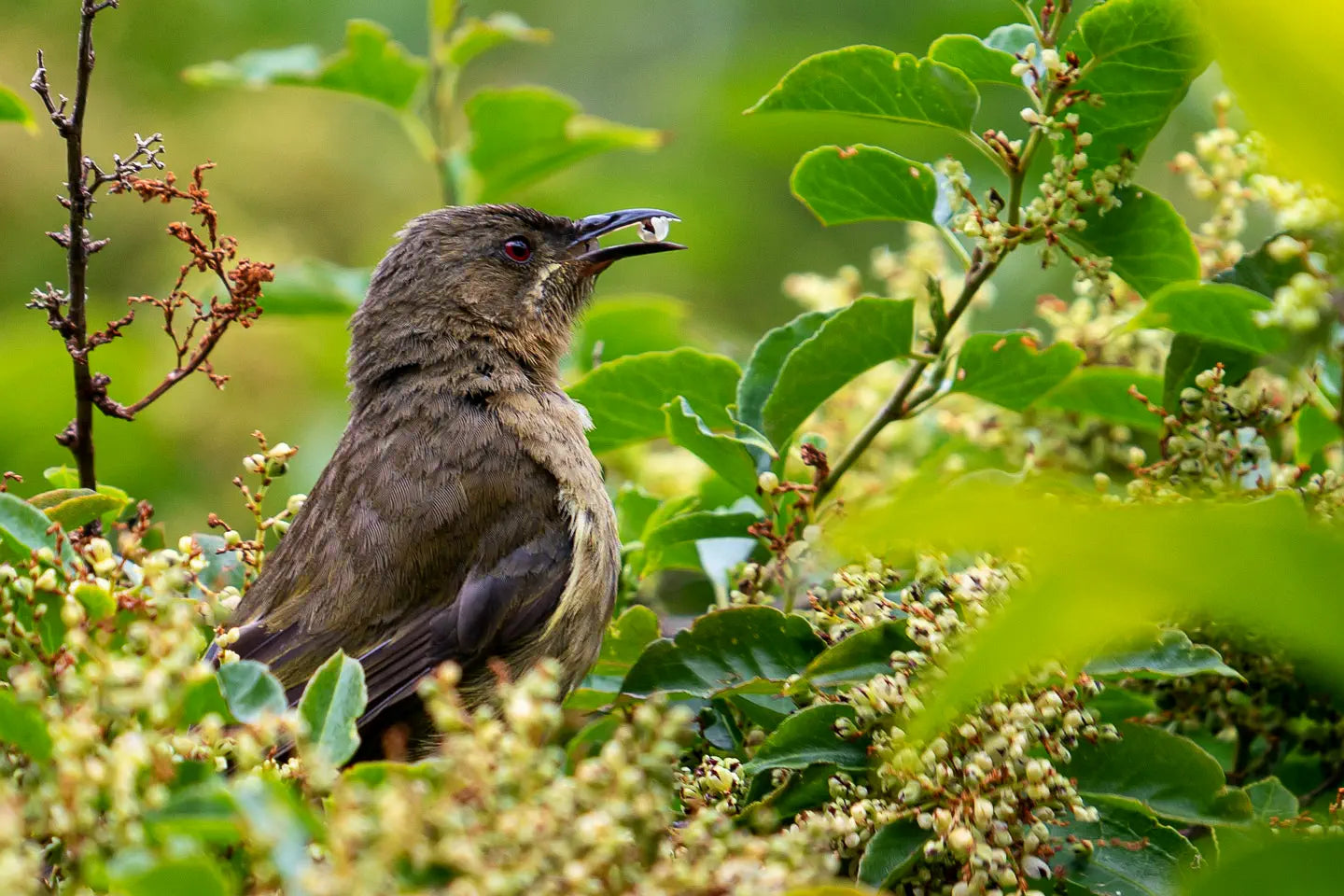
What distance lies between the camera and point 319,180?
395 inches

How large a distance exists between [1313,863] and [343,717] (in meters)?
1.47

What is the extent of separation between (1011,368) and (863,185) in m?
0.60

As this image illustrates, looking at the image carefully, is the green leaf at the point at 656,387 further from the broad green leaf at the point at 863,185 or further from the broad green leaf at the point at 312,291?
the broad green leaf at the point at 312,291

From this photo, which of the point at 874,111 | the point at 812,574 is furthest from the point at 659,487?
the point at 874,111

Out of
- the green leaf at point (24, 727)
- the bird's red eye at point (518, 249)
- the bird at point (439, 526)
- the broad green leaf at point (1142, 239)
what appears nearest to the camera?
the green leaf at point (24, 727)

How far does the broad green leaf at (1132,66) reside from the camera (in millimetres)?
2971

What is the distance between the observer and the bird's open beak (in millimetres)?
5191

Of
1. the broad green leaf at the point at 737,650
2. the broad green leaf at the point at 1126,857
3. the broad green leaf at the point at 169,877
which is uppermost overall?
the broad green leaf at the point at 737,650

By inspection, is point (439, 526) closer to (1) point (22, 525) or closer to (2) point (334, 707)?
(1) point (22, 525)

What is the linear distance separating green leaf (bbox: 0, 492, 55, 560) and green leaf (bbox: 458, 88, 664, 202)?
273 centimetres

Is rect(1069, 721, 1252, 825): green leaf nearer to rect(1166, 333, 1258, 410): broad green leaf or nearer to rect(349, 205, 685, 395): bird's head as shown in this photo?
rect(1166, 333, 1258, 410): broad green leaf

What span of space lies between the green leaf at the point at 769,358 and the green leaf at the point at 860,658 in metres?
0.95

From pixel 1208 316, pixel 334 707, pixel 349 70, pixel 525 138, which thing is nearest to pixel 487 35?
pixel 525 138

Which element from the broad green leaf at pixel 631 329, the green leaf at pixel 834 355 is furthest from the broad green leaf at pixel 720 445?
the broad green leaf at pixel 631 329
